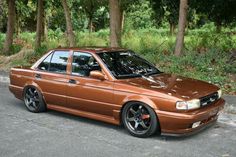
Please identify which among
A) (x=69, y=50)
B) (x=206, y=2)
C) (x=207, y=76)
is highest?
(x=206, y=2)

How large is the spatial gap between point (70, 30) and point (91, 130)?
9.80 m

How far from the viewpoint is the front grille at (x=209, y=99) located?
267 inches

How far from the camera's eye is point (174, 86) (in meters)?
7.13

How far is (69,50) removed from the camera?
8422 mm

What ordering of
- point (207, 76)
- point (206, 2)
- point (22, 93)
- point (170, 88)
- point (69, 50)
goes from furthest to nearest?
point (206, 2)
point (207, 76)
point (22, 93)
point (69, 50)
point (170, 88)

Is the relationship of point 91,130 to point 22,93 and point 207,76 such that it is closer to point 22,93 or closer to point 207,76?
point 22,93

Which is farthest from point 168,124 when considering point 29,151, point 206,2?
point 206,2

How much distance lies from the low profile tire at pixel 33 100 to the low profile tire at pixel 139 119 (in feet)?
7.69

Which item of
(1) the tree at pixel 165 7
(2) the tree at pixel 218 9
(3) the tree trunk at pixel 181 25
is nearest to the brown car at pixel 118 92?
(3) the tree trunk at pixel 181 25

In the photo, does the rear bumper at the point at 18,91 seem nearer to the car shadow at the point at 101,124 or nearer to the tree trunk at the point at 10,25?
Answer: the car shadow at the point at 101,124

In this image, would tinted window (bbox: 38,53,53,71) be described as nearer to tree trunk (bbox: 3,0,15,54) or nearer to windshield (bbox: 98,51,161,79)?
windshield (bbox: 98,51,161,79)

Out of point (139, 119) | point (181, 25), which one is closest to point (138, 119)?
point (139, 119)

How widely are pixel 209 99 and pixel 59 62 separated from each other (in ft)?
10.6

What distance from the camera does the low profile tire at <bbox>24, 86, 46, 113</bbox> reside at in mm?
8719
